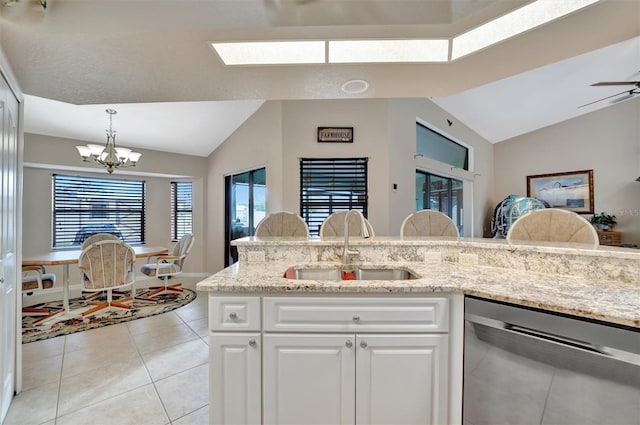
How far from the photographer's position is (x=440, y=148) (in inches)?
195

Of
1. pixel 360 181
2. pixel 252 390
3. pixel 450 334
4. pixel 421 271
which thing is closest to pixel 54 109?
pixel 360 181

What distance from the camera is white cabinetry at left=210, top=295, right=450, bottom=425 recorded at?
3.94ft

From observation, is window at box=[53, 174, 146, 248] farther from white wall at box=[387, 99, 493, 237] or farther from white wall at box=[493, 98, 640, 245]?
white wall at box=[493, 98, 640, 245]

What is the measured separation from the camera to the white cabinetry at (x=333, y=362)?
1.20 m

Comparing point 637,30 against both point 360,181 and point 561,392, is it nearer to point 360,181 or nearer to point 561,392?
point 561,392

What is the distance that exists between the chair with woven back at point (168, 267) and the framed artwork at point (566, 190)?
7.77 meters

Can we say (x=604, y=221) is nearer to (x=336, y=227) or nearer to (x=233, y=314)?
(x=336, y=227)

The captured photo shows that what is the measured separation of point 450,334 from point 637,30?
1.95m

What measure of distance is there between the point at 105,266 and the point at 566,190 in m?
8.78

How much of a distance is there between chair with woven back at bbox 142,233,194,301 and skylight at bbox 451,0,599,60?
170 inches

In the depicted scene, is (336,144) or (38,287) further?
(336,144)

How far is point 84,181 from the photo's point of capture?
4.66 meters

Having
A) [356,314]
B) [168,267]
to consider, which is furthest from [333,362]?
[168,267]

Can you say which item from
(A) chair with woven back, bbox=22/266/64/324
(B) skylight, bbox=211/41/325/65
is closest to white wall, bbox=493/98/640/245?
(B) skylight, bbox=211/41/325/65
